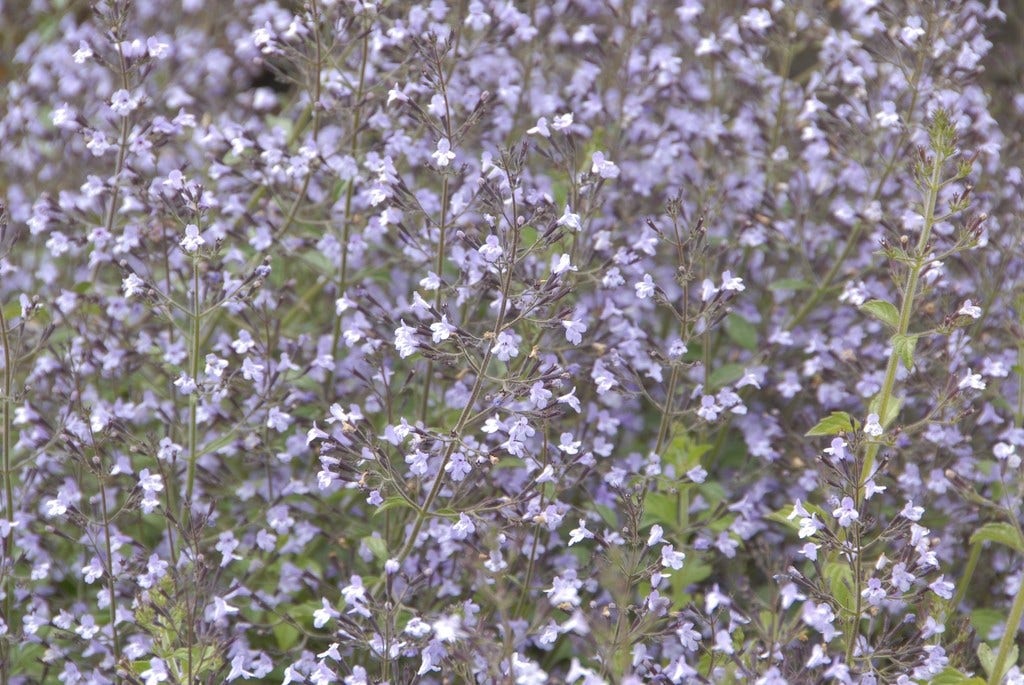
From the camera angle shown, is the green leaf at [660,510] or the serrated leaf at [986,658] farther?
the green leaf at [660,510]

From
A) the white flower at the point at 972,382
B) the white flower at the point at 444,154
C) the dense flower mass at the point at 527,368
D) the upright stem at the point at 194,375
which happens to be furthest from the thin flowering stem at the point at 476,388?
the white flower at the point at 972,382

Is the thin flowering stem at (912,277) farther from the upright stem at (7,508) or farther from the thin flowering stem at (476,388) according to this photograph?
the upright stem at (7,508)

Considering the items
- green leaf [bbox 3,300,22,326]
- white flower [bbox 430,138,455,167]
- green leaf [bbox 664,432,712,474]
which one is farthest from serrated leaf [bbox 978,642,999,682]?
green leaf [bbox 3,300,22,326]

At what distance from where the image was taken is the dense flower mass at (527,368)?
3.57 meters

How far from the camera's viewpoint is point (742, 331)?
16.3ft

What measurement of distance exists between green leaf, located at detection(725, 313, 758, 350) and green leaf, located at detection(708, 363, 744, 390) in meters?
0.27

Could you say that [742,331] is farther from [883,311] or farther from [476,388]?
[476,388]

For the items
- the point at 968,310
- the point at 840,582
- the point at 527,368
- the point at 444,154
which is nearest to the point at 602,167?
the point at 444,154

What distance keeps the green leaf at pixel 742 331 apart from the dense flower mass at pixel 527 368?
0.03 m

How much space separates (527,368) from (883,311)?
1.10 meters

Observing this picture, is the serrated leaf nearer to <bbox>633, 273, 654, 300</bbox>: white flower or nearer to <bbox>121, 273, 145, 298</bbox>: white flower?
<bbox>633, 273, 654, 300</bbox>: white flower

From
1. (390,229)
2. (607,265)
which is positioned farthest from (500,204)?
(390,229)

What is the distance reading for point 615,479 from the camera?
392 centimetres

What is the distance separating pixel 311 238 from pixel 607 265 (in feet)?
4.32
